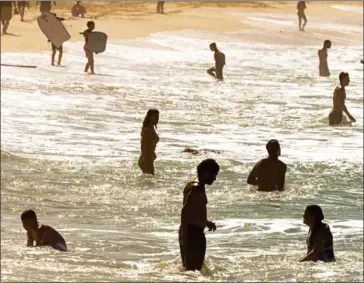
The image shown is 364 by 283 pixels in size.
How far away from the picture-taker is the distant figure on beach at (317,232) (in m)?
9.28

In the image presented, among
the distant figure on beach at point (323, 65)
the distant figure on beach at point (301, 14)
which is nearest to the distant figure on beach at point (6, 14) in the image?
the distant figure on beach at point (323, 65)

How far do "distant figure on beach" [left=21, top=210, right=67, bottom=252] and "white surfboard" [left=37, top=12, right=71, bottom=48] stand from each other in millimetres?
5264

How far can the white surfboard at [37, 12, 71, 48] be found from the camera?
5707 millimetres

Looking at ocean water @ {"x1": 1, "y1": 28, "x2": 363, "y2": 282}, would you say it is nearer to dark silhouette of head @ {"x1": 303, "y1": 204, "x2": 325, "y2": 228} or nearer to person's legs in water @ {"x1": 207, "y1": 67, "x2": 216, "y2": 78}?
person's legs in water @ {"x1": 207, "y1": 67, "x2": 216, "y2": 78}

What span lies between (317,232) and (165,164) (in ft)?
39.3

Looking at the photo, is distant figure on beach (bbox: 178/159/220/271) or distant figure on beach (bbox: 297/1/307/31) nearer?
distant figure on beach (bbox: 178/159/220/271)

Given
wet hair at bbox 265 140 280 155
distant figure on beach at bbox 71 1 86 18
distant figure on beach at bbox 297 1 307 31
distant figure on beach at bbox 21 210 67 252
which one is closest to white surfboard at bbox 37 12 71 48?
distant figure on beach at bbox 21 210 67 252

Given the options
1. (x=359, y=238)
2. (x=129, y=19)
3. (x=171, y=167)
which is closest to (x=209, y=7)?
(x=129, y=19)

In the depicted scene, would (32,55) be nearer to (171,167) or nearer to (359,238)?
(171,167)

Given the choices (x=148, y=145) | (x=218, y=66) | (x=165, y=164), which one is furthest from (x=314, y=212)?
(x=218, y=66)

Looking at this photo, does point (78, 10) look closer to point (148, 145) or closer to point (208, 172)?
point (148, 145)

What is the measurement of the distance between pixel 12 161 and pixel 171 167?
2520 millimetres

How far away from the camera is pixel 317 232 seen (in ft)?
30.8

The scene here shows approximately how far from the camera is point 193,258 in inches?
336
